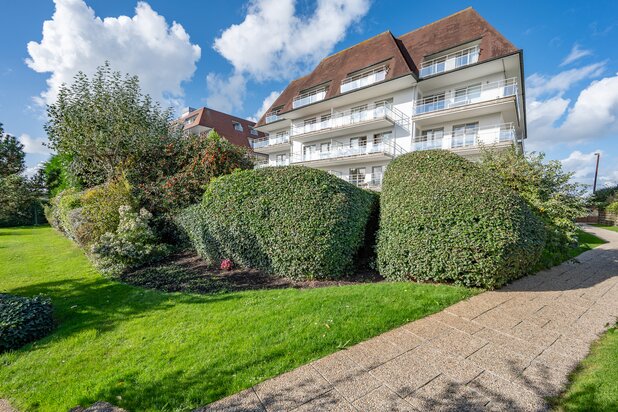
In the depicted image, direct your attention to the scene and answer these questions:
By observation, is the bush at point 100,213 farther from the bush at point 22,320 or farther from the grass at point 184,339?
the bush at point 22,320

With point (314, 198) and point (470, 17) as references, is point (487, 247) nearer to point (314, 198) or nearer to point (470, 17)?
point (314, 198)

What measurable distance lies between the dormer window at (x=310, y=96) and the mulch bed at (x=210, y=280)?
1882 centimetres

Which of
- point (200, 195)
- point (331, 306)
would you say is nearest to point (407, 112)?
point (200, 195)

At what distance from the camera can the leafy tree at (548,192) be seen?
6.03 metres

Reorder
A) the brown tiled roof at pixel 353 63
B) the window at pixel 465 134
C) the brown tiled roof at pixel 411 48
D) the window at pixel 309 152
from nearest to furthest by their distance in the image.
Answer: the window at pixel 465 134 → the brown tiled roof at pixel 411 48 → the brown tiled roof at pixel 353 63 → the window at pixel 309 152

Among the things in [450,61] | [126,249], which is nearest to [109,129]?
[126,249]

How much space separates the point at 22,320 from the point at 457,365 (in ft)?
18.7

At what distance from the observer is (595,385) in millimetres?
2363

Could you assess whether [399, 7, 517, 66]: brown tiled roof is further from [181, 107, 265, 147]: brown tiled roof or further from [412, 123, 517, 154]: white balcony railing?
[181, 107, 265, 147]: brown tiled roof

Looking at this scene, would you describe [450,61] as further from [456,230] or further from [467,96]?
[456,230]

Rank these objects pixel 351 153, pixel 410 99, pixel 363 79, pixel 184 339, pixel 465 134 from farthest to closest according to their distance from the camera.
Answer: pixel 351 153, pixel 363 79, pixel 410 99, pixel 465 134, pixel 184 339

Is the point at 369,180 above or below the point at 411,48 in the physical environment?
below

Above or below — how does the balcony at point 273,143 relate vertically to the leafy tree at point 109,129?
above

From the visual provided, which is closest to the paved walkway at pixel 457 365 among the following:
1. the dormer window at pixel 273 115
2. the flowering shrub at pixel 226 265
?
the flowering shrub at pixel 226 265
